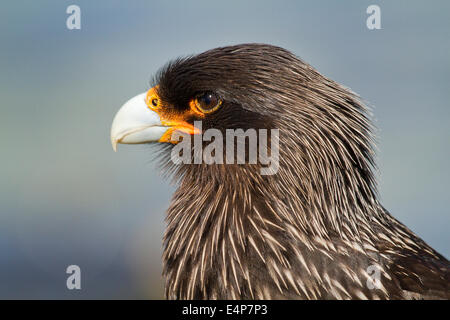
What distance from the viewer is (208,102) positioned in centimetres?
265

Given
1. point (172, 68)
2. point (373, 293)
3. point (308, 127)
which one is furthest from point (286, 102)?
point (373, 293)

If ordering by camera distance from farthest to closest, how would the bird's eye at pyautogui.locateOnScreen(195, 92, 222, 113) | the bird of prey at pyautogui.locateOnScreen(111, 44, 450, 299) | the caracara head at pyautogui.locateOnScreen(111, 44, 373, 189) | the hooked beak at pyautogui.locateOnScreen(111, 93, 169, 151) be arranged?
the hooked beak at pyautogui.locateOnScreen(111, 93, 169, 151), the bird's eye at pyautogui.locateOnScreen(195, 92, 222, 113), the caracara head at pyautogui.locateOnScreen(111, 44, 373, 189), the bird of prey at pyautogui.locateOnScreen(111, 44, 450, 299)

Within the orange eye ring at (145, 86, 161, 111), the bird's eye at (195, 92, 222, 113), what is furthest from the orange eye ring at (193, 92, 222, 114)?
the orange eye ring at (145, 86, 161, 111)

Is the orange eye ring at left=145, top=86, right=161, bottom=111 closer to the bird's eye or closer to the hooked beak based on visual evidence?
the hooked beak

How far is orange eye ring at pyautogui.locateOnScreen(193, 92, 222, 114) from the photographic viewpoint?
8.63ft

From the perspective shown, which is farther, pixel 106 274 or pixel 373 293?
pixel 106 274

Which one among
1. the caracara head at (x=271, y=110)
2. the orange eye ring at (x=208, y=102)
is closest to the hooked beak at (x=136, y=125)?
the caracara head at (x=271, y=110)

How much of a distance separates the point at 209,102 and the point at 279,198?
58 centimetres

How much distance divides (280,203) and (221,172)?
A: 0.35 metres

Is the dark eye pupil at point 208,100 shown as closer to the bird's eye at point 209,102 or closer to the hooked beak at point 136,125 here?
the bird's eye at point 209,102

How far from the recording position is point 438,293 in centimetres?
239
